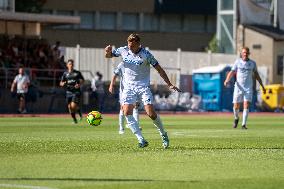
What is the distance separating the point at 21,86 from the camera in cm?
4178

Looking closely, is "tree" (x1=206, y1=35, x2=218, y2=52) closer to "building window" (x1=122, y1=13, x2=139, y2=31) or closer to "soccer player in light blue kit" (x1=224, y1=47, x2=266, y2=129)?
"building window" (x1=122, y1=13, x2=139, y2=31)

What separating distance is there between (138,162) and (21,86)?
2701cm

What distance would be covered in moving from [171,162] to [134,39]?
3.51 m

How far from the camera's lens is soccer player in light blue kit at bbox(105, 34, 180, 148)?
18.4m

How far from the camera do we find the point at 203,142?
20.6m

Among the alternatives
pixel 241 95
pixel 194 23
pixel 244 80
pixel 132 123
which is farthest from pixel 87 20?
pixel 132 123

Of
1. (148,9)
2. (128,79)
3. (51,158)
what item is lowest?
(51,158)

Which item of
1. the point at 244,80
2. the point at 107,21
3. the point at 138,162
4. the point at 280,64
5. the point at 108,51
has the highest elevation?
the point at 107,21

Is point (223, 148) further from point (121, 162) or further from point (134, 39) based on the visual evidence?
point (121, 162)

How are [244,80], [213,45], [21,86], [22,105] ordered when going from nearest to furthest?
[244,80], [21,86], [22,105], [213,45]

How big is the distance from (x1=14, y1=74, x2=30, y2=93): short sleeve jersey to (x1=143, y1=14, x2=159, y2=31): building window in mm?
26884

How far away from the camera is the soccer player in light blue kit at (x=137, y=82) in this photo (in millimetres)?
18375

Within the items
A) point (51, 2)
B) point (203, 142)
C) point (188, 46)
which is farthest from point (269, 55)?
point (203, 142)

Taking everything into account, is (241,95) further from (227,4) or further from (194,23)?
(194,23)
